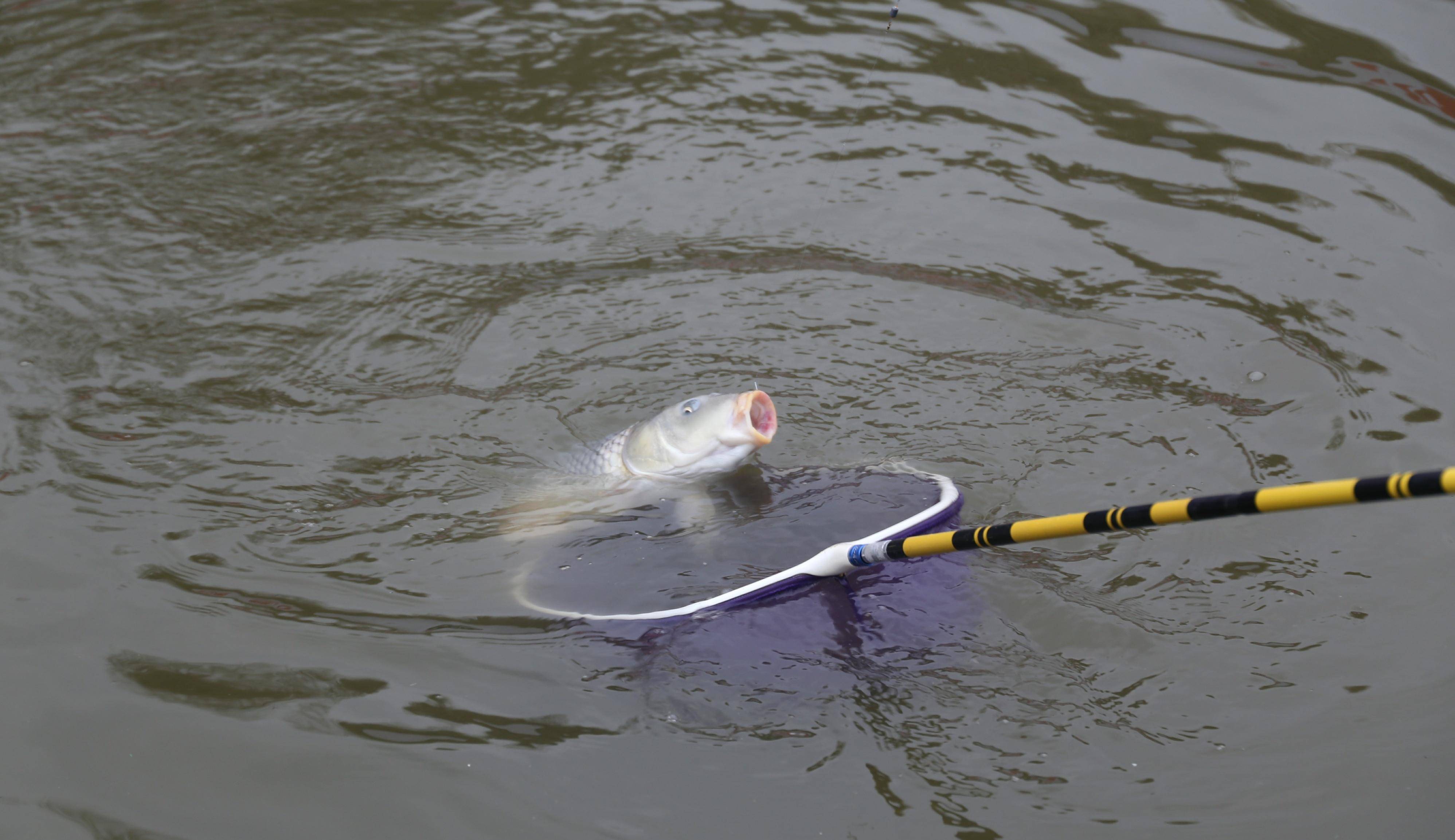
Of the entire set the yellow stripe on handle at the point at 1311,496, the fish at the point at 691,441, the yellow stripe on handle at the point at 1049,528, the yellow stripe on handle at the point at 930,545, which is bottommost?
the fish at the point at 691,441

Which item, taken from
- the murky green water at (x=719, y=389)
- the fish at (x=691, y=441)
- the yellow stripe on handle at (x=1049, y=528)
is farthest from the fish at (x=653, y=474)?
the yellow stripe on handle at (x=1049, y=528)

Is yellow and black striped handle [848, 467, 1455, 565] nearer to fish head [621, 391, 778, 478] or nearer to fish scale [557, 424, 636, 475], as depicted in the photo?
fish head [621, 391, 778, 478]

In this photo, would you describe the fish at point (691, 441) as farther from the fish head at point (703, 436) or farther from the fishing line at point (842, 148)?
the fishing line at point (842, 148)

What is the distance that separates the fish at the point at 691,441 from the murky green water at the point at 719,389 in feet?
0.88

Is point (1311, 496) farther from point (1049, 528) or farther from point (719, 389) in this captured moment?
→ point (719, 389)

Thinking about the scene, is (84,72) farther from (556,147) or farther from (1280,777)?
(1280,777)

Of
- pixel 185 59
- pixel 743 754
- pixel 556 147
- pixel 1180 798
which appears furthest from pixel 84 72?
pixel 1180 798

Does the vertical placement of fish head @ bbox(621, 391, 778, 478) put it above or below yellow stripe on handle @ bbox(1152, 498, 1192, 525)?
below

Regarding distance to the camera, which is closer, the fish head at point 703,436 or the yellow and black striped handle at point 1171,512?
the yellow and black striped handle at point 1171,512

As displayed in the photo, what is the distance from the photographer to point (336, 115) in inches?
251

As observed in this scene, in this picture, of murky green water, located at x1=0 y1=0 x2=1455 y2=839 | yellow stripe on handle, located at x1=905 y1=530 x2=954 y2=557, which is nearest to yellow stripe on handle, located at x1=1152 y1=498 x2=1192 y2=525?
yellow stripe on handle, located at x1=905 y1=530 x2=954 y2=557

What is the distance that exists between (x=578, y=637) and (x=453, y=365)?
177 cm

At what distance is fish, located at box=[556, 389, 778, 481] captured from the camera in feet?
11.7

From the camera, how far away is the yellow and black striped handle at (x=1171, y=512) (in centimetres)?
187
